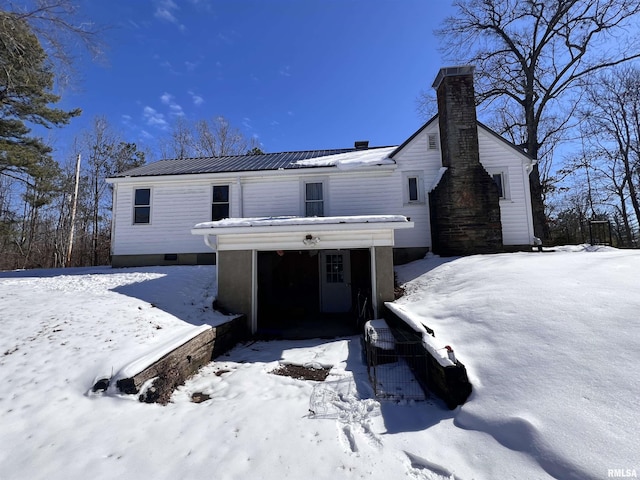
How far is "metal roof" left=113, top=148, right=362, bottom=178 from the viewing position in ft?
39.1

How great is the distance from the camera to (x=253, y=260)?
765 centimetres

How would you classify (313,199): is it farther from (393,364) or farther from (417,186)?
(393,364)

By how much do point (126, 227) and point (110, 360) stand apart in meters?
9.52

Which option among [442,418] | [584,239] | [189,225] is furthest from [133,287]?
[584,239]

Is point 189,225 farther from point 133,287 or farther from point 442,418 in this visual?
point 442,418

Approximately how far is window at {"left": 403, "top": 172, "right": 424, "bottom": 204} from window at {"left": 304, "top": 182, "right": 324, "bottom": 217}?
10.6ft

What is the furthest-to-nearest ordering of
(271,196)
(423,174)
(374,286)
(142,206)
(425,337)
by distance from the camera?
(142,206) → (271,196) → (423,174) → (374,286) → (425,337)

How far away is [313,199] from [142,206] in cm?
690

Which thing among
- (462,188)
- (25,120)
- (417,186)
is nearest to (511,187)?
(462,188)

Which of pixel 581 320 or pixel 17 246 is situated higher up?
pixel 17 246

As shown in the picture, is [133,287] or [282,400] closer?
[282,400]

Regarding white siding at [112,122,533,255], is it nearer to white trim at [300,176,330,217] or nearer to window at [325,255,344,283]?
white trim at [300,176,330,217]

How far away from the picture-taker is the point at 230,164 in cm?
1310

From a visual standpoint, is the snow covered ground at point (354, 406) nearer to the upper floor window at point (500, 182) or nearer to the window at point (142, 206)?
the upper floor window at point (500, 182)
